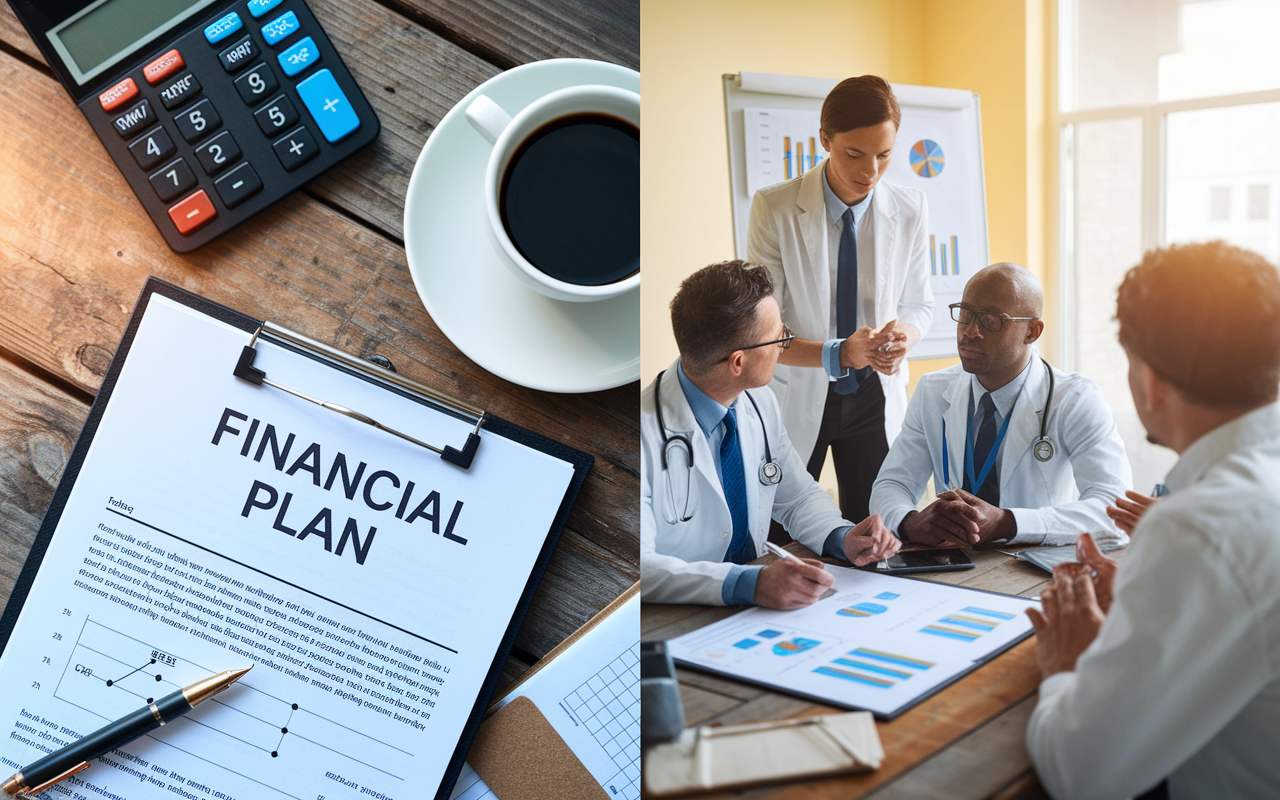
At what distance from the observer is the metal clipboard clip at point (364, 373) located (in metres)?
0.42

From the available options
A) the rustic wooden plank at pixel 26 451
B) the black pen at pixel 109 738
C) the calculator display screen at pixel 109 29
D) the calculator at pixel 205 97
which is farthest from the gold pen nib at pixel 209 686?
the calculator display screen at pixel 109 29

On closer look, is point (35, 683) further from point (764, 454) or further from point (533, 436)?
point (764, 454)

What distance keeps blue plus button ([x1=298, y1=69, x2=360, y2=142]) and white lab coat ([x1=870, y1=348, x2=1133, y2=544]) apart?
36 centimetres

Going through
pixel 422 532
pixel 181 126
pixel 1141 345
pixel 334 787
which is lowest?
pixel 334 787

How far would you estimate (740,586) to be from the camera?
21 cm

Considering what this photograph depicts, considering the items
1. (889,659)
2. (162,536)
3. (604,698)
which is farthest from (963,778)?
(162,536)

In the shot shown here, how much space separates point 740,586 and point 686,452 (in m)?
0.04

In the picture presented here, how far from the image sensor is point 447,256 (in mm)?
422

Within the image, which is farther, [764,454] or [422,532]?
[422,532]

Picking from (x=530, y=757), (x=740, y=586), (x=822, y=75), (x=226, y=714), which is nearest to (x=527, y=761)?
(x=530, y=757)

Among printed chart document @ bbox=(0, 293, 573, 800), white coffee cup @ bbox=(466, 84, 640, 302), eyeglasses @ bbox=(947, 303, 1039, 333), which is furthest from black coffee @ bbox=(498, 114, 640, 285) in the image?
eyeglasses @ bbox=(947, 303, 1039, 333)

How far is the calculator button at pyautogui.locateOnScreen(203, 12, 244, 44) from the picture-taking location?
0.43 m

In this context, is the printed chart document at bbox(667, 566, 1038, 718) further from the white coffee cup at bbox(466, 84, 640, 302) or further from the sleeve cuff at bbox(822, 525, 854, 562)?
the white coffee cup at bbox(466, 84, 640, 302)

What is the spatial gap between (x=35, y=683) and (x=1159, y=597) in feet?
1.69
